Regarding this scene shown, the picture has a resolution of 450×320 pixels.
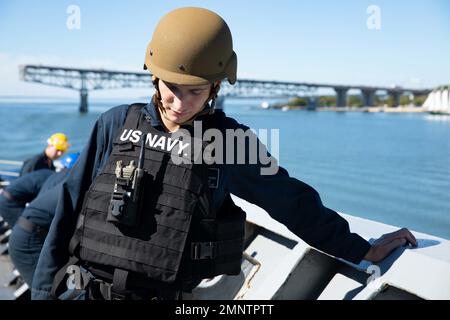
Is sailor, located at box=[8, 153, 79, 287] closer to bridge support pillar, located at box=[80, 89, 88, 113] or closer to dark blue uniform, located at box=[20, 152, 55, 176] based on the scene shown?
dark blue uniform, located at box=[20, 152, 55, 176]

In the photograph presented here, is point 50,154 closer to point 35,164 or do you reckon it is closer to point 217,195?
point 35,164

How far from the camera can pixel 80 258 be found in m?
1.42

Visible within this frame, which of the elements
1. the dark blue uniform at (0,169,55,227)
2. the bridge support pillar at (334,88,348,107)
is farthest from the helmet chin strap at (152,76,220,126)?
the bridge support pillar at (334,88,348,107)

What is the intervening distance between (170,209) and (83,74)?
1751 inches

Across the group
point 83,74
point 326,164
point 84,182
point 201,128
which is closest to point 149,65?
point 201,128

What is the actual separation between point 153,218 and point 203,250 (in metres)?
0.19

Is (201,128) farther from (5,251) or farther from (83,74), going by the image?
(83,74)

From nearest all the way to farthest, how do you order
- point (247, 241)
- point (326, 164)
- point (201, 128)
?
point (201, 128) < point (247, 241) < point (326, 164)

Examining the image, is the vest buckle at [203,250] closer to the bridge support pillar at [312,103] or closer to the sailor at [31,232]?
the sailor at [31,232]

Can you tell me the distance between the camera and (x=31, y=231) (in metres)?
2.59

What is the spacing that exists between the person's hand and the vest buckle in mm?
595

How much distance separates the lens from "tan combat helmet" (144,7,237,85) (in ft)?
4.23

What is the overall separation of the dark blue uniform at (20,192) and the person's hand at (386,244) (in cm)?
239

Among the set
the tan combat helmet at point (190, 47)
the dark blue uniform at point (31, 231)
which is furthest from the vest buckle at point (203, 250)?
the dark blue uniform at point (31, 231)
